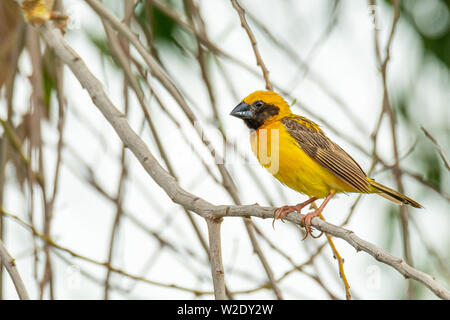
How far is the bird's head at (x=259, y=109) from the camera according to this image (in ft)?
13.2

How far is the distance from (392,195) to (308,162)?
0.50 meters

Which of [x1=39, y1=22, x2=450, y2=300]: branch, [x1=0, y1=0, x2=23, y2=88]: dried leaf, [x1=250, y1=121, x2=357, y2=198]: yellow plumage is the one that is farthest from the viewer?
[x1=0, y1=0, x2=23, y2=88]: dried leaf

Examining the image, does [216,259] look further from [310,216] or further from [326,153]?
[326,153]

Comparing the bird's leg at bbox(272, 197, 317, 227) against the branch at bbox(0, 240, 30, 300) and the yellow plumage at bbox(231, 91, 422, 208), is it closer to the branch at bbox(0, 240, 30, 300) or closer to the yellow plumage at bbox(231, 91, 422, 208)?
the yellow plumage at bbox(231, 91, 422, 208)

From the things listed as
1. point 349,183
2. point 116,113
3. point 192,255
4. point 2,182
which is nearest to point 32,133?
point 2,182

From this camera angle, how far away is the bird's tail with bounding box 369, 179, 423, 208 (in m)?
3.48

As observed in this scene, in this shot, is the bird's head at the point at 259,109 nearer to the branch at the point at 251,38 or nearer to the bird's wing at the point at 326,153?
the bird's wing at the point at 326,153

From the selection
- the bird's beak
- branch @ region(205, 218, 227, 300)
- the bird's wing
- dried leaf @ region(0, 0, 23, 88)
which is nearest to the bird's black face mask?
the bird's beak

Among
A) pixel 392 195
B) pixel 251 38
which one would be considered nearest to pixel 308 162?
pixel 392 195

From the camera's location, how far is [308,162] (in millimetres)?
3697

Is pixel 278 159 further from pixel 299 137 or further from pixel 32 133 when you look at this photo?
pixel 32 133

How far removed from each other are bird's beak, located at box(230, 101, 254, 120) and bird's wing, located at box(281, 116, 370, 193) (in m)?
0.21

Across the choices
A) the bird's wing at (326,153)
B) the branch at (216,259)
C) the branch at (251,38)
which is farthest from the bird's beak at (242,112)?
the branch at (216,259)
